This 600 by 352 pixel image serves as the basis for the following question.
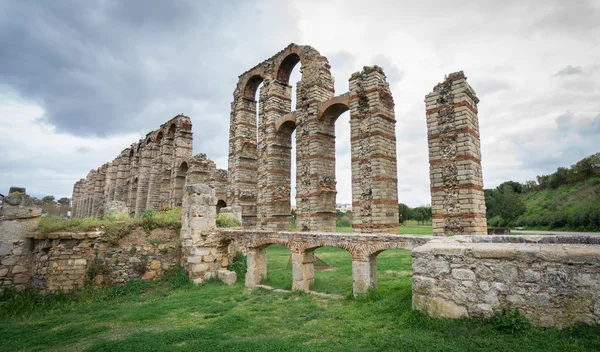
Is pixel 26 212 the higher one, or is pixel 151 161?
pixel 151 161

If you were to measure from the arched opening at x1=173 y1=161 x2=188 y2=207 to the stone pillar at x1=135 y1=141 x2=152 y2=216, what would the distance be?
6.45 metres

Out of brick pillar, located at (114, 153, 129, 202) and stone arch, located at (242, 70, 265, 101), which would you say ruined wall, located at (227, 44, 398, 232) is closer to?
stone arch, located at (242, 70, 265, 101)

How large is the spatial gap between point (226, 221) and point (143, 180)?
21.0 metres

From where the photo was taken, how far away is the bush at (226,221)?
38.5 ft

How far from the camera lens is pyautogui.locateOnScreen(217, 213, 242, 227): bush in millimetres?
11727

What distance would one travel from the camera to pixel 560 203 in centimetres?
3167

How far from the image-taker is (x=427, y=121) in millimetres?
11102

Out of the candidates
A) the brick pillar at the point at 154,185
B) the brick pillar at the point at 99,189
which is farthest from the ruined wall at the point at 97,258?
the brick pillar at the point at 99,189

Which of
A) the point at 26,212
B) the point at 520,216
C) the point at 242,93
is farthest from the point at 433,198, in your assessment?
the point at 520,216

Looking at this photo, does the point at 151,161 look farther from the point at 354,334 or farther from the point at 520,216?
the point at 520,216

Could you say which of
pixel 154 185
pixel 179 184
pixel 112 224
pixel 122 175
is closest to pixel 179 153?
pixel 179 184

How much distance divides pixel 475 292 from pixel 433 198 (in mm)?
6716

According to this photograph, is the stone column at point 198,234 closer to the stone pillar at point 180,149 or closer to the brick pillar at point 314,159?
the brick pillar at point 314,159

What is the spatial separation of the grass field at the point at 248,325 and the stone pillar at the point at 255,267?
0.37 metres
